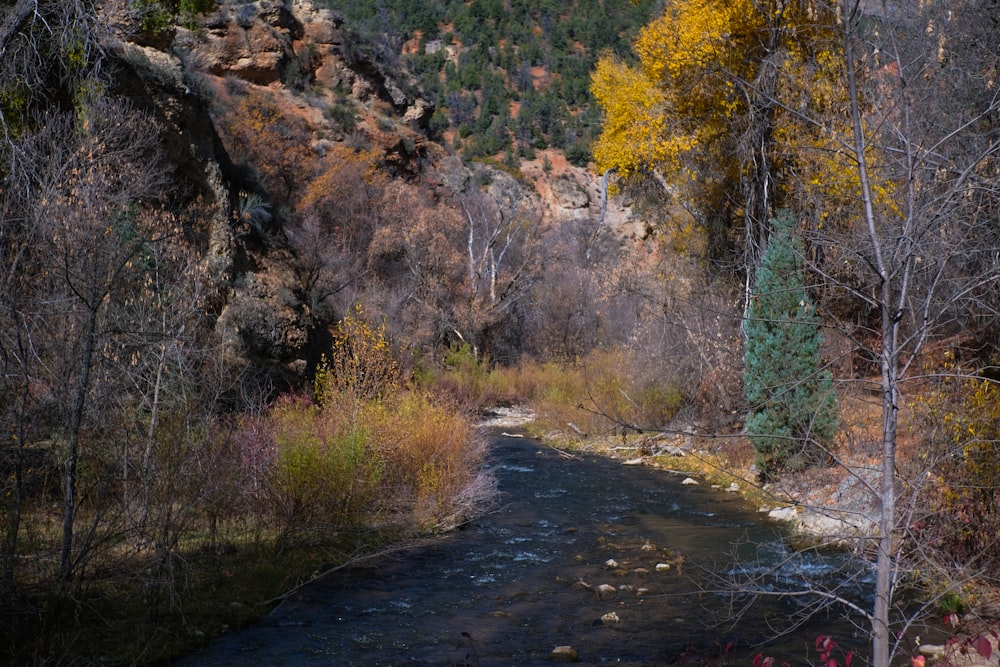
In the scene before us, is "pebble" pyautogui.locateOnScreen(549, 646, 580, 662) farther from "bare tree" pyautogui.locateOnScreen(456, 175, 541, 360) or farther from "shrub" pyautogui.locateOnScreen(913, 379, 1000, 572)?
"bare tree" pyautogui.locateOnScreen(456, 175, 541, 360)

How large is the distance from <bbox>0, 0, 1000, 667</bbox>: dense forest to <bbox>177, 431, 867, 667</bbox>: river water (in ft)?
1.74

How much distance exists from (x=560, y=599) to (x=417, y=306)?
19827mm

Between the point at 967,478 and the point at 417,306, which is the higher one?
the point at 967,478

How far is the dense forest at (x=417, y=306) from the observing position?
4.94 meters

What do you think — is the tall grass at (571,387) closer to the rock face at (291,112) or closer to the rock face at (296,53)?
the rock face at (291,112)

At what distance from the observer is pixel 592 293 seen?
95.3 ft

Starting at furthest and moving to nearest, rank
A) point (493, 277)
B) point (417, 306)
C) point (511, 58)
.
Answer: point (511, 58), point (493, 277), point (417, 306)

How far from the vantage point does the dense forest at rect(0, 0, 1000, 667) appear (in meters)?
4.94

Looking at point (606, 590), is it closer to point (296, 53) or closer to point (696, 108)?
point (696, 108)

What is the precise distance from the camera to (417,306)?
1065 inches

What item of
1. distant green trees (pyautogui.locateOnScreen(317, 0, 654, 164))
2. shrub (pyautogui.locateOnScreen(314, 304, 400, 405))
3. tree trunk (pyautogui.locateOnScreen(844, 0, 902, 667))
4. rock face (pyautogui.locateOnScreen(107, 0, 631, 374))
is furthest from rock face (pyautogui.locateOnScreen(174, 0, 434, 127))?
tree trunk (pyautogui.locateOnScreen(844, 0, 902, 667))

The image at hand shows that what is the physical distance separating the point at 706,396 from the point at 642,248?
20.0m

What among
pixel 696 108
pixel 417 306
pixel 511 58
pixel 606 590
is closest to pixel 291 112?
pixel 417 306

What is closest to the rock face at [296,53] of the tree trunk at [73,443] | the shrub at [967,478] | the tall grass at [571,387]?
the tall grass at [571,387]
